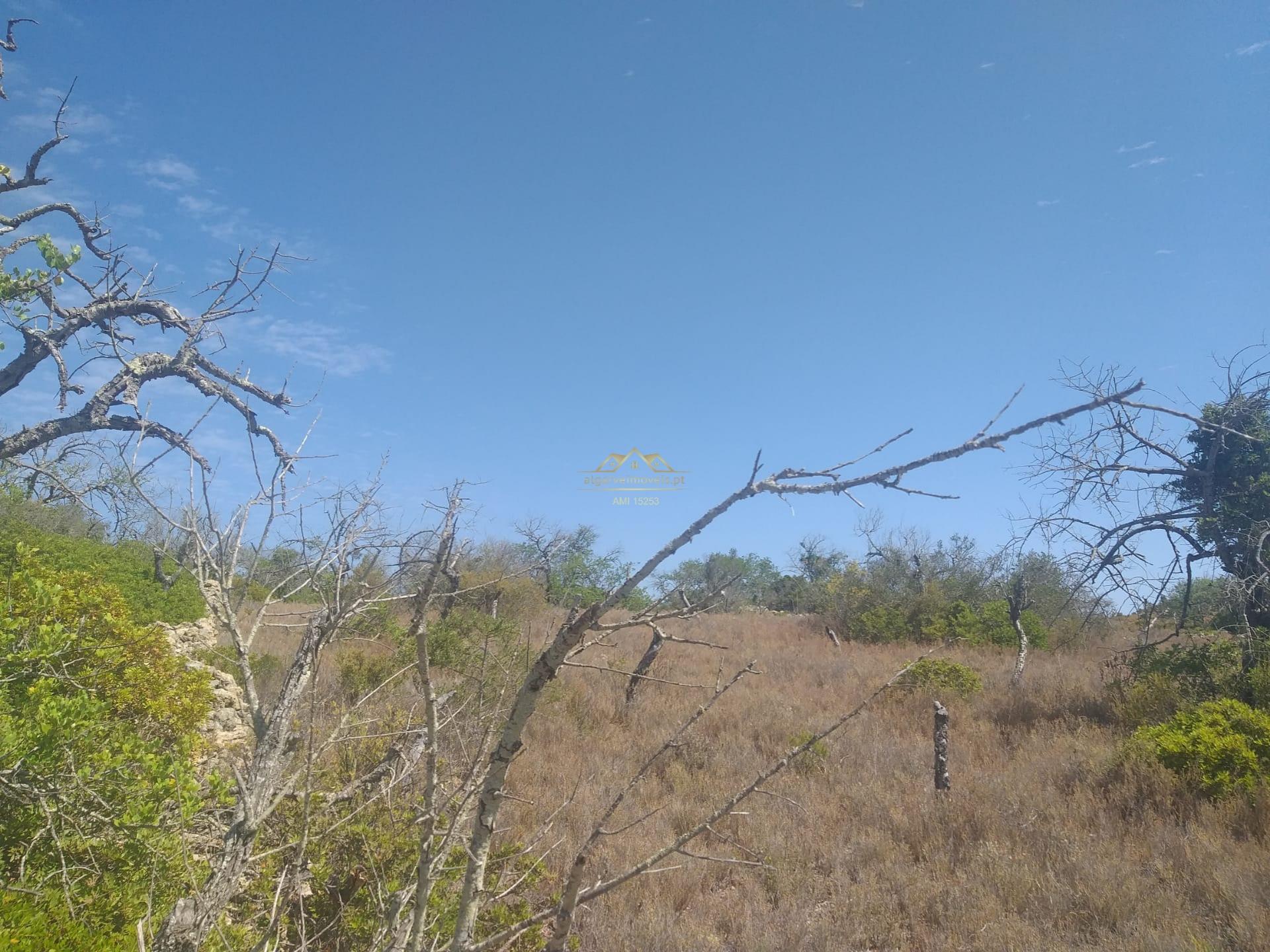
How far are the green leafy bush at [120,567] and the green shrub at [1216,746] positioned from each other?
9.83 meters

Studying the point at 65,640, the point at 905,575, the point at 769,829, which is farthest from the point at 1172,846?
the point at 905,575

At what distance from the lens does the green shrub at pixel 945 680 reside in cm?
1062

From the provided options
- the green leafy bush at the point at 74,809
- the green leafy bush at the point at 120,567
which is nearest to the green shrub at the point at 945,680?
the green leafy bush at the point at 74,809

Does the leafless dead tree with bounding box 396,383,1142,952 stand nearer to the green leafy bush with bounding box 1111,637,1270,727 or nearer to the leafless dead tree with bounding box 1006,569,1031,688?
the green leafy bush with bounding box 1111,637,1270,727

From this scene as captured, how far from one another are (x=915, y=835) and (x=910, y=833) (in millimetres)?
64

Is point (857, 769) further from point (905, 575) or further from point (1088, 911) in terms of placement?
point (905, 575)

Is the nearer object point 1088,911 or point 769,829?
point 1088,911

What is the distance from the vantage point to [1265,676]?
292 inches

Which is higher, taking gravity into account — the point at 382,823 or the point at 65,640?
the point at 65,640

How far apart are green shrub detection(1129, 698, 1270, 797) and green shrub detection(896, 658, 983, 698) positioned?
364 centimetres

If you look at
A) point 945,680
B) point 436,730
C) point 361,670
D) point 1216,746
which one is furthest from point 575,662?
point 945,680

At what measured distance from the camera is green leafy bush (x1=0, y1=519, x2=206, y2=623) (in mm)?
7230

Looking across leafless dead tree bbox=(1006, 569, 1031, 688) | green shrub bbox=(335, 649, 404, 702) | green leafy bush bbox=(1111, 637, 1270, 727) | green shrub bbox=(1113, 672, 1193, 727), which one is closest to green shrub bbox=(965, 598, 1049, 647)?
leafless dead tree bbox=(1006, 569, 1031, 688)

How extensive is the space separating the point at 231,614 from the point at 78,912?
180cm
